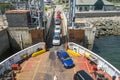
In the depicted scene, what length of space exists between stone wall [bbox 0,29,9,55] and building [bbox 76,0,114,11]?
44.2 metres

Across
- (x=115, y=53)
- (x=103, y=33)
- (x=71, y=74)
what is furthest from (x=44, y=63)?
(x=103, y=33)

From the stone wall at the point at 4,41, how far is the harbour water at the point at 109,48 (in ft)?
80.7

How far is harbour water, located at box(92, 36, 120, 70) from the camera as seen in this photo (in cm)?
4422

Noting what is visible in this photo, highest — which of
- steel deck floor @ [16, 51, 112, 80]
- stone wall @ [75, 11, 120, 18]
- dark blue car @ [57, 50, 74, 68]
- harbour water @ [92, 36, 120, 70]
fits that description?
stone wall @ [75, 11, 120, 18]

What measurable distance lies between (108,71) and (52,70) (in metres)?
9.23

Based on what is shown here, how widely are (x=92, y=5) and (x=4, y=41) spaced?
5006cm

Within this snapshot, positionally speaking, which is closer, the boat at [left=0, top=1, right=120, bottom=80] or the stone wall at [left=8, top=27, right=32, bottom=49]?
the boat at [left=0, top=1, right=120, bottom=80]

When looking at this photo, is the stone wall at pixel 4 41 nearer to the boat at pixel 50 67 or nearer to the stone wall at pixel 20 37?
the stone wall at pixel 20 37

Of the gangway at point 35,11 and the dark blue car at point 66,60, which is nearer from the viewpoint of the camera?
the dark blue car at point 66,60

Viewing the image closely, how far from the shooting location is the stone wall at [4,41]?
4259 centimetres

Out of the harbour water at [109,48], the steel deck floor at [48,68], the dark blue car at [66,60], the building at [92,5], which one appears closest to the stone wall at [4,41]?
the steel deck floor at [48,68]

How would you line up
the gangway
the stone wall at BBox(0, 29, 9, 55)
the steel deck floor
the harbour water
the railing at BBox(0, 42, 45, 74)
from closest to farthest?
the steel deck floor, the railing at BBox(0, 42, 45, 74), the stone wall at BBox(0, 29, 9, 55), the harbour water, the gangway

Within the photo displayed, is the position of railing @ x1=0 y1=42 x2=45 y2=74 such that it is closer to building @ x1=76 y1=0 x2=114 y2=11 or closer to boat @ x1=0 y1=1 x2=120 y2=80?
boat @ x1=0 y1=1 x2=120 y2=80

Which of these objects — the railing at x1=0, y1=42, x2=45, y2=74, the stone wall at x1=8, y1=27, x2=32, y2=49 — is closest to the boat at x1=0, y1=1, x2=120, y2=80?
the railing at x1=0, y1=42, x2=45, y2=74
